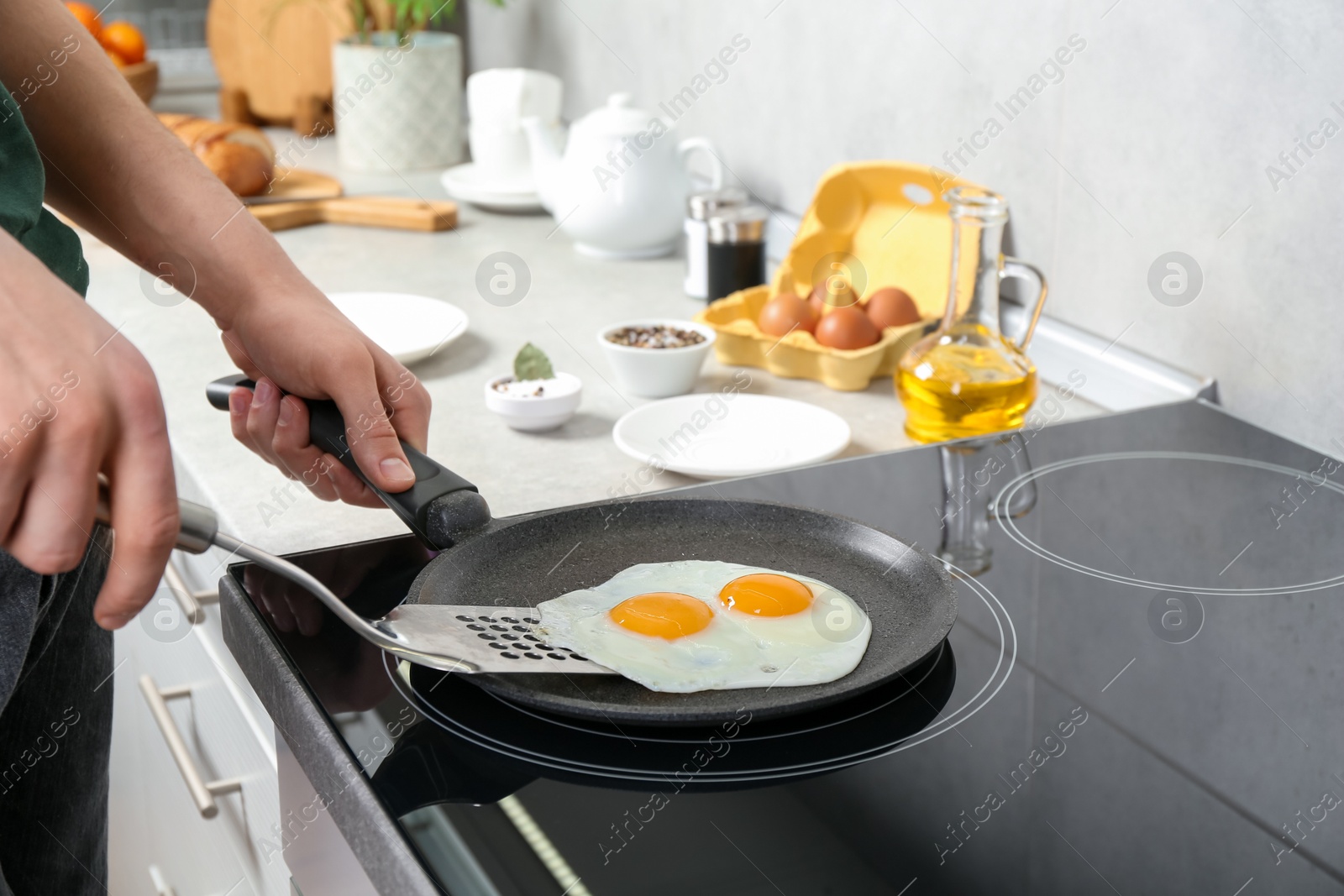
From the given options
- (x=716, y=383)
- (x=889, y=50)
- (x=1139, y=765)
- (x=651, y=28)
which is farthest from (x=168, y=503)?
(x=651, y=28)

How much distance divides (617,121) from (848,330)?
1.95ft

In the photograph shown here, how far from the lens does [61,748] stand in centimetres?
86

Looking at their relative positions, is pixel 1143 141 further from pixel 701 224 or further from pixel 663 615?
pixel 663 615

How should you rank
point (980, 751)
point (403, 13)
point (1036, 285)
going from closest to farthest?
point (980, 751)
point (1036, 285)
point (403, 13)

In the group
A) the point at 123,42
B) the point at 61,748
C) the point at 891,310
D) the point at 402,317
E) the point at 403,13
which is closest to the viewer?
the point at 61,748

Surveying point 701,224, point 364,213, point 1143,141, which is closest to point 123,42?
point 364,213

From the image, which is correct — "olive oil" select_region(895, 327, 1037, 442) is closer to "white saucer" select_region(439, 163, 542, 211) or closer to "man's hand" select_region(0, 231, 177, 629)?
"man's hand" select_region(0, 231, 177, 629)

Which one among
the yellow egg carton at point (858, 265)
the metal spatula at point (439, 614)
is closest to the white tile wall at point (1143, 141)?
the yellow egg carton at point (858, 265)

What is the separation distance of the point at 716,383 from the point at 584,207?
20.8 inches

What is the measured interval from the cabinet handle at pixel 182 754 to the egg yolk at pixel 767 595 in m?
0.44

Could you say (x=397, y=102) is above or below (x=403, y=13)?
below

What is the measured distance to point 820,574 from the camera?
2.52 ft

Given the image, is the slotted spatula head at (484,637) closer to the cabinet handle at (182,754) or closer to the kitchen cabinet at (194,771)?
the kitchen cabinet at (194,771)

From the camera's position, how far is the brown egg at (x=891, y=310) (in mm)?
1268
